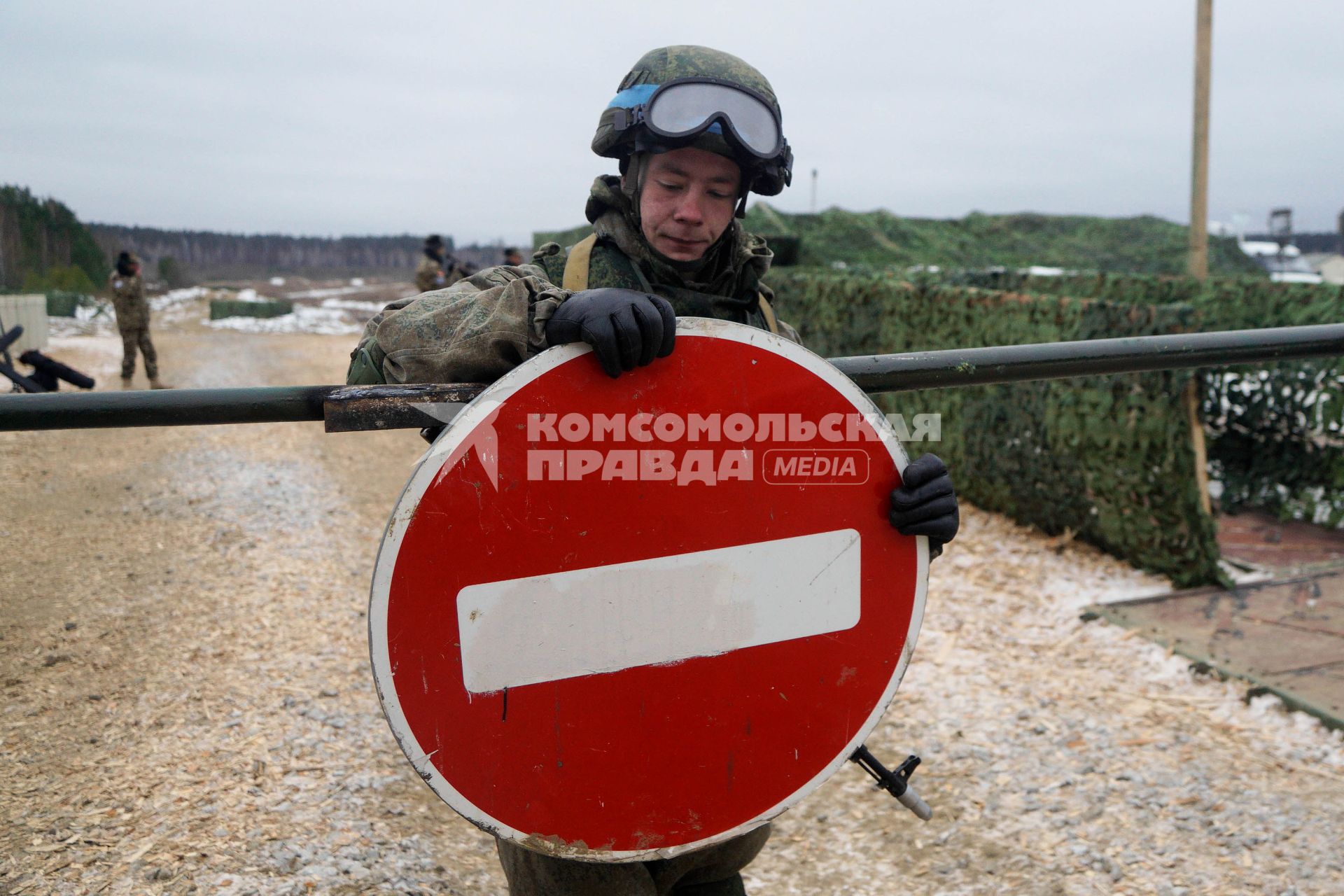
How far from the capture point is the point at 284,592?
181 inches

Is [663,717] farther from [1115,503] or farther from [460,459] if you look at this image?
[1115,503]

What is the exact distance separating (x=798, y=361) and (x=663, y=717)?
57 centimetres

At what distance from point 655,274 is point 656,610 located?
771 mm

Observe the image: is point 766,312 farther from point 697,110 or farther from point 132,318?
point 132,318

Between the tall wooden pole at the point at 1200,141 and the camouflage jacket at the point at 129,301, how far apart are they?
12142mm

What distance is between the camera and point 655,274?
1873 mm

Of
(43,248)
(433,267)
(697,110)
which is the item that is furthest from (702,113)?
(43,248)

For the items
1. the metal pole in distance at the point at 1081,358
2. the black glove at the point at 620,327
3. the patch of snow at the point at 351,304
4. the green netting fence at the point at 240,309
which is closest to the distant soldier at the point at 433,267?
the metal pole in distance at the point at 1081,358

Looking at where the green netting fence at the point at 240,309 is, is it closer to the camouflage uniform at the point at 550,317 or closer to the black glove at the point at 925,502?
the camouflage uniform at the point at 550,317

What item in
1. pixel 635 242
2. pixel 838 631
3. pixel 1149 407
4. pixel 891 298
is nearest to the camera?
pixel 838 631

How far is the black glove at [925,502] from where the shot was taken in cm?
146

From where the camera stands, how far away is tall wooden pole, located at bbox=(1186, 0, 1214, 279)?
7.40 metres

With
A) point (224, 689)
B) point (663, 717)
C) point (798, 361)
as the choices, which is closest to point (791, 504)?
point (798, 361)

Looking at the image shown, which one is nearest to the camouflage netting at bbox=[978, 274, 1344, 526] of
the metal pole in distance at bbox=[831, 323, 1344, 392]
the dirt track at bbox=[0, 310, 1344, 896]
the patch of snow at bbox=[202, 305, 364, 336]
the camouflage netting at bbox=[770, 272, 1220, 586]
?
the camouflage netting at bbox=[770, 272, 1220, 586]
